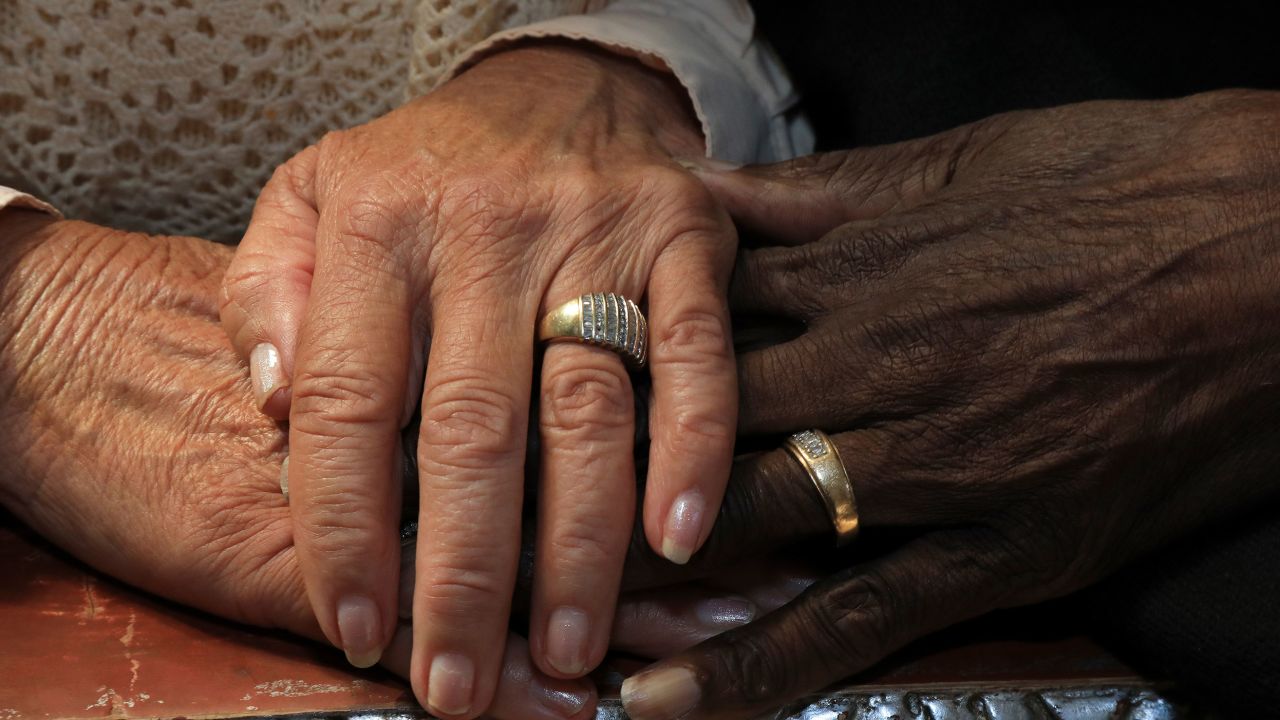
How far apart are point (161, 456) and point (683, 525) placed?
365mm

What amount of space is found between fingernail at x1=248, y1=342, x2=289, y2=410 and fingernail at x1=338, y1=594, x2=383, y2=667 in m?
0.15

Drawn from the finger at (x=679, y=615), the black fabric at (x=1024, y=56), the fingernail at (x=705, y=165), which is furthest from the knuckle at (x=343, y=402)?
the black fabric at (x=1024, y=56)

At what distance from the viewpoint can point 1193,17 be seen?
3.28 ft

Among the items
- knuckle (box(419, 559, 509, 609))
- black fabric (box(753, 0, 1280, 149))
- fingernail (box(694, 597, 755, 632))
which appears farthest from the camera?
black fabric (box(753, 0, 1280, 149))

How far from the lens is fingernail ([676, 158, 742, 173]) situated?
0.88 meters

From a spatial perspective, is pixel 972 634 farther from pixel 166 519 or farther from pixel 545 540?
pixel 166 519

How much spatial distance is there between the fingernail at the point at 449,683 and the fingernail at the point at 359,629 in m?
0.05

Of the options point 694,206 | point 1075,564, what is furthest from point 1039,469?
point 694,206

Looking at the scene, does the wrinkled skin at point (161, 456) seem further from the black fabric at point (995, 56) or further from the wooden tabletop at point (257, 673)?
the black fabric at point (995, 56)

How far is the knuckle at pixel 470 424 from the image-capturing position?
652 millimetres

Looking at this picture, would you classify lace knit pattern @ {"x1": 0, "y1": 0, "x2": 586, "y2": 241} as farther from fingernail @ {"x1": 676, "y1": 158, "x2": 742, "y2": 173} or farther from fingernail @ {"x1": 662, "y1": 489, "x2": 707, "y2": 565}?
fingernail @ {"x1": 662, "y1": 489, "x2": 707, "y2": 565}

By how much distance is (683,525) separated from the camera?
68 centimetres

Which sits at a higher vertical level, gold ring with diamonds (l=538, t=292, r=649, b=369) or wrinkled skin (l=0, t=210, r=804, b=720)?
gold ring with diamonds (l=538, t=292, r=649, b=369)

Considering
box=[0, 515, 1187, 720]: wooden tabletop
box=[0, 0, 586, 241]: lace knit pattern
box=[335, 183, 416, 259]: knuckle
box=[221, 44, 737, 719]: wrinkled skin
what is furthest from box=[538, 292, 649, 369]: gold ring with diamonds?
box=[0, 0, 586, 241]: lace knit pattern
